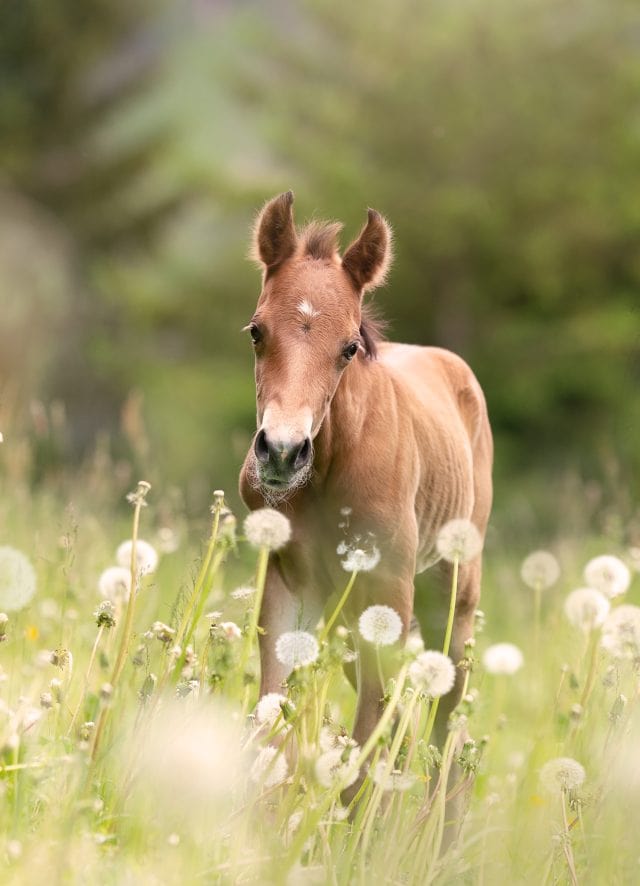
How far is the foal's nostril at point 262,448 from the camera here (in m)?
3.60

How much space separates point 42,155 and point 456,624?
2591 centimetres

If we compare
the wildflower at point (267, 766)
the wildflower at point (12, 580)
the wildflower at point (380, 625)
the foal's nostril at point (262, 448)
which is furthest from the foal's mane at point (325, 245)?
the wildflower at point (267, 766)

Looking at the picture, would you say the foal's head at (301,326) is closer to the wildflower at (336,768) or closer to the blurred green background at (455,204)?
the wildflower at (336,768)

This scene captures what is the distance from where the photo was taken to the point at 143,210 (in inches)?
1118

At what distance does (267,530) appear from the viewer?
10.1ft

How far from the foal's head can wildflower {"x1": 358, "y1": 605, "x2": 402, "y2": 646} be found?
20.4 inches

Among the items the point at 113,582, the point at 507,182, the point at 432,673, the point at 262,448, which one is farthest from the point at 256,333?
the point at 507,182

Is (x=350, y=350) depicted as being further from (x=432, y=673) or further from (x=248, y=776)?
(x=248, y=776)

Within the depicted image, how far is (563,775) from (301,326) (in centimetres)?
167

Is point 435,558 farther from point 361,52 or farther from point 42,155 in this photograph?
point 42,155

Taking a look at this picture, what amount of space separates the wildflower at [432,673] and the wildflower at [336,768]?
245 mm

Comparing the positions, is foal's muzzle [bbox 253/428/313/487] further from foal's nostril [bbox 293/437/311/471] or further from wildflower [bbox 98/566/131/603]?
wildflower [bbox 98/566/131/603]

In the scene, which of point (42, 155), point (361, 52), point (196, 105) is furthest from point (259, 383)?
point (196, 105)

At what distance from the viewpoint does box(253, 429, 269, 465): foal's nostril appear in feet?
11.8
